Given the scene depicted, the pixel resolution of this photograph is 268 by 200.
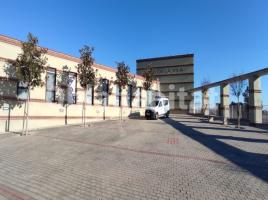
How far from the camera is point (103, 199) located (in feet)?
18.6

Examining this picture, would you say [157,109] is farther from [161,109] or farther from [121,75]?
[121,75]

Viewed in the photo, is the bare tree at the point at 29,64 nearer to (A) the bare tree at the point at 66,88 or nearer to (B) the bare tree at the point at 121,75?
(A) the bare tree at the point at 66,88

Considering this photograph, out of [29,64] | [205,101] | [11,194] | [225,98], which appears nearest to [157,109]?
[225,98]

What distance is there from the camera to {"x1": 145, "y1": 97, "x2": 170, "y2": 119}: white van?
27141 millimetres

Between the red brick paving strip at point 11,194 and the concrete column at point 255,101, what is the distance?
21.1 meters

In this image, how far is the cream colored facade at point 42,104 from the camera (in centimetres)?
1662

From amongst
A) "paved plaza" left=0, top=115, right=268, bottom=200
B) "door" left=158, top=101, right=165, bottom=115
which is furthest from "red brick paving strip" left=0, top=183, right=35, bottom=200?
"door" left=158, top=101, right=165, bottom=115

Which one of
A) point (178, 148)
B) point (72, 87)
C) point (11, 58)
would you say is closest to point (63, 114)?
point (72, 87)

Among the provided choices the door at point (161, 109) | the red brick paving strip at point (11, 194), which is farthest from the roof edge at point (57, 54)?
the red brick paving strip at point (11, 194)

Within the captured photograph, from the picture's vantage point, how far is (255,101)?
866 inches

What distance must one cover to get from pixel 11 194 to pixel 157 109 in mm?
22641

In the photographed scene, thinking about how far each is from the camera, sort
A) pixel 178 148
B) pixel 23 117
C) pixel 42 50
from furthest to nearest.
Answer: pixel 23 117 → pixel 42 50 → pixel 178 148

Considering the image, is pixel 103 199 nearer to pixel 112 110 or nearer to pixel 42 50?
pixel 42 50

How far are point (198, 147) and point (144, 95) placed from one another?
23456 millimetres
